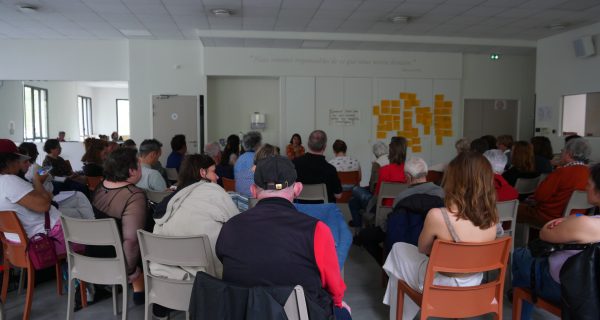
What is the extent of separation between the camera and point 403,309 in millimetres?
2572

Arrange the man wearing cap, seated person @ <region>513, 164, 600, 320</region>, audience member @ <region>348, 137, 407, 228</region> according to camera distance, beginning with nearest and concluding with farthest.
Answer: the man wearing cap
seated person @ <region>513, 164, 600, 320</region>
audience member @ <region>348, 137, 407, 228</region>

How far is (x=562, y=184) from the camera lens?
3656mm

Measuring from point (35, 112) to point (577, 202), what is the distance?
9787mm

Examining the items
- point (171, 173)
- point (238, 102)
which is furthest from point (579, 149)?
point (238, 102)

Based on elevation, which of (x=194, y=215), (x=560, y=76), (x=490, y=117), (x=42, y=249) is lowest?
(x=42, y=249)

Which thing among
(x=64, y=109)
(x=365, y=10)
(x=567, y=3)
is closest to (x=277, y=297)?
(x=365, y=10)

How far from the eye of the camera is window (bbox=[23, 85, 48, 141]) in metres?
8.79

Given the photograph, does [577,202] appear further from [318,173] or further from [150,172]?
[150,172]

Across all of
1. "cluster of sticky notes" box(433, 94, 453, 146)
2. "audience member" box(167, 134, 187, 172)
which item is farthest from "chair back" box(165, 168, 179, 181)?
"cluster of sticky notes" box(433, 94, 453, 146)

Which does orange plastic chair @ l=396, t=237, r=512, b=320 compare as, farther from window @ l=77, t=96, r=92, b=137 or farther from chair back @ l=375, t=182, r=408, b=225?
window @ l=77, t=96, r=92, b=137

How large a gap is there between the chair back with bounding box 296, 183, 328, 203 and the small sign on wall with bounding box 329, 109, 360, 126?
17.4ft

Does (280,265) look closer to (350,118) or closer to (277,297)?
(277,297)

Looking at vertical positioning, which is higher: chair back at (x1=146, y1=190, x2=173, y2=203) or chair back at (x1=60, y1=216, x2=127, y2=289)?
chair back at (x1=146, y1=190, x2=173, y2=203)

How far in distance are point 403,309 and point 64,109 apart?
9.98 metres
